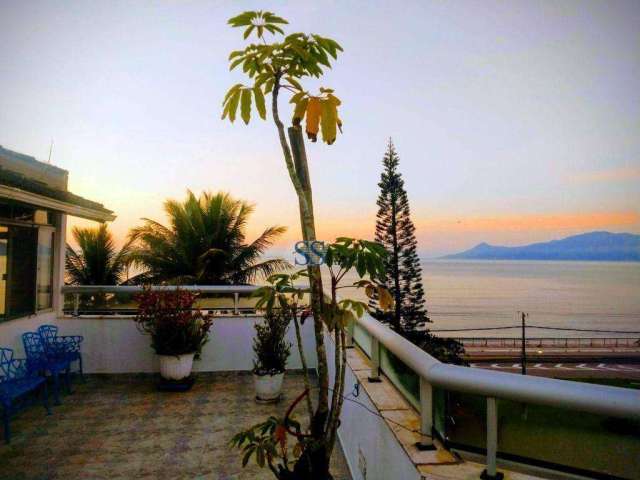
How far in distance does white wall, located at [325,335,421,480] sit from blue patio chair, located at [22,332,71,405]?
11.9 ft

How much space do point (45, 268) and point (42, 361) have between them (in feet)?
6.29

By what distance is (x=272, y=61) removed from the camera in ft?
6.47

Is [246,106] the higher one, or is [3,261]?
[246,106]

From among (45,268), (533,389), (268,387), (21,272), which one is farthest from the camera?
(45,268)

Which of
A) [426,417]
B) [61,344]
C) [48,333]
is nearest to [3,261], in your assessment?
[48,333]

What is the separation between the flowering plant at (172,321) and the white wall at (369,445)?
269 centimetres

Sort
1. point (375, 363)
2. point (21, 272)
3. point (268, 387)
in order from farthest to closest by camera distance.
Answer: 1. point (21, 272)
2. point (268, 387)
3. point (375, 363)

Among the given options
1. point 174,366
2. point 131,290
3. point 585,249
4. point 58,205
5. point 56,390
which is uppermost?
point 585,249

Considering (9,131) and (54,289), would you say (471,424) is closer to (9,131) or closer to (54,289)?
(54,289)

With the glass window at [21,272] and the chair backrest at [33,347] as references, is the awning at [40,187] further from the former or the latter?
the chair backrest at [33,347]

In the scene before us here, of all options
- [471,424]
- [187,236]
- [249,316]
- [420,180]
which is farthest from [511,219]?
[471,424]

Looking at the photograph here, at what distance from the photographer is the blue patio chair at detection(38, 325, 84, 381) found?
5.25 metres

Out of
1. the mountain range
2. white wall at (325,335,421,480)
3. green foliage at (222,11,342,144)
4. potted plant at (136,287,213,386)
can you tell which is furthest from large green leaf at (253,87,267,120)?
the mountain range

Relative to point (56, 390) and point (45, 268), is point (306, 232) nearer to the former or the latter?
point (56, 390)
